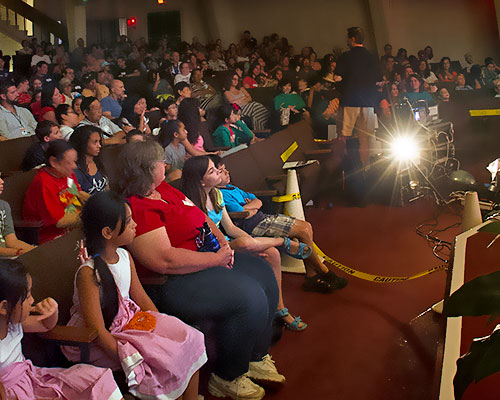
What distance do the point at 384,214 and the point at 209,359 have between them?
112 inches

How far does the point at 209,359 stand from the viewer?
219cm

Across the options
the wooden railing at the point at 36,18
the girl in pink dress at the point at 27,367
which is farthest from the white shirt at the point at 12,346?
the wooden railing at the point at 36,18

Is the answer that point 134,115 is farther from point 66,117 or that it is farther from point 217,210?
point 217,210

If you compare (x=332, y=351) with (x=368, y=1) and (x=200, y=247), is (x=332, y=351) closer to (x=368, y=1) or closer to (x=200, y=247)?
(x=200, y=247)

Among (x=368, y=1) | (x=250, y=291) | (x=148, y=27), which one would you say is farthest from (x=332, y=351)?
(x=368, y=1)

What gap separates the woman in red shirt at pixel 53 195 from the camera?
2680 millimetres

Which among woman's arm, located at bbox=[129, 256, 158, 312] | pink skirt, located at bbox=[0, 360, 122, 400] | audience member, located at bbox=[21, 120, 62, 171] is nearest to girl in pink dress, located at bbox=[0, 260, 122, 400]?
pink skirt, located at bbox=[0, 360, 122, 400]


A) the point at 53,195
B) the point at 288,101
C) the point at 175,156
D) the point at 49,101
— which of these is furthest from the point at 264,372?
the point at 288,101

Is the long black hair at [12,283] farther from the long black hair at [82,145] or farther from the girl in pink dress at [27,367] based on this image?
the long black hair at [82,145]

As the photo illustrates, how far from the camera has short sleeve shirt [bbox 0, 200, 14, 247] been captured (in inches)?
96.1

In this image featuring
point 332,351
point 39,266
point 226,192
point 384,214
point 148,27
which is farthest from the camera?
point 148,27

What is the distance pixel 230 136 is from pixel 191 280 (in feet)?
8.91

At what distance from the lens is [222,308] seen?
2.13 m

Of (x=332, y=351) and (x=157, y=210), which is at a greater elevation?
Result: (x=157, y=210)
